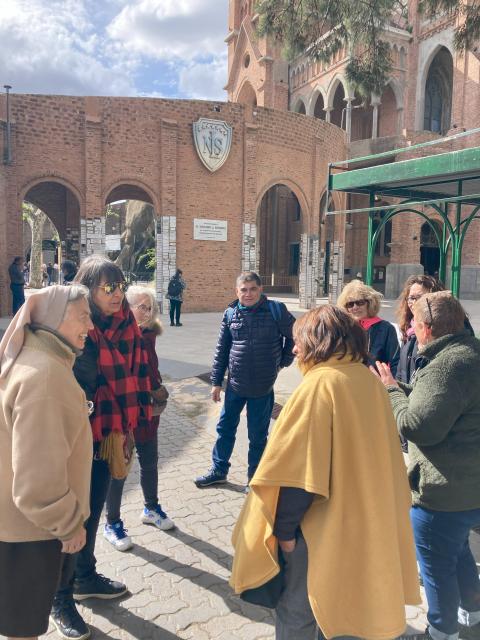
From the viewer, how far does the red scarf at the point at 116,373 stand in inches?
112

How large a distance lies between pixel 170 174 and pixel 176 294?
507cm

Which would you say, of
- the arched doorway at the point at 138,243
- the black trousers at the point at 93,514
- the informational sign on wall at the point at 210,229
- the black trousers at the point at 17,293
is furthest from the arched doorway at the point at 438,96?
the black trousers at the point at 93,514

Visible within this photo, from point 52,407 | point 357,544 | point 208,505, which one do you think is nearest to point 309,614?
point 357,544

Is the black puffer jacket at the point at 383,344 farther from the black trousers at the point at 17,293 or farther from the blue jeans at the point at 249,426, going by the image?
the black trousers at the point at 17,293

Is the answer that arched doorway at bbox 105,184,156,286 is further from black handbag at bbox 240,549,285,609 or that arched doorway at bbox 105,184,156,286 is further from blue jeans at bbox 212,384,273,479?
black handbag at bbox 240,549,285,609

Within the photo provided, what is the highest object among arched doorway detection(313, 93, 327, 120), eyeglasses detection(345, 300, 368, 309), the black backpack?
arched doorway detection(313, 93, 327, 120)

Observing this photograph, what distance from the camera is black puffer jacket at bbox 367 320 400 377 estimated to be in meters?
3.78

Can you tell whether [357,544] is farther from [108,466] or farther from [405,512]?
[108,466]

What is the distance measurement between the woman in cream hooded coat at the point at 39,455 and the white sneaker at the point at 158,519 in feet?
5.14

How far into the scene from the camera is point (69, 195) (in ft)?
65.8

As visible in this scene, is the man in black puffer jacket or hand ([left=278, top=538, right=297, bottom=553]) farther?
the man in black puffer jacket

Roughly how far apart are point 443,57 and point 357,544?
103ft

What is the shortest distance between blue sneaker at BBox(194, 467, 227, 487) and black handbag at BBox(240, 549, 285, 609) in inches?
95.3

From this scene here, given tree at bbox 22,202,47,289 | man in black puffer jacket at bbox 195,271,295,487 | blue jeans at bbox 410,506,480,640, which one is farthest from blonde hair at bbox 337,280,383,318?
tree at bbox 22,202,47,289
